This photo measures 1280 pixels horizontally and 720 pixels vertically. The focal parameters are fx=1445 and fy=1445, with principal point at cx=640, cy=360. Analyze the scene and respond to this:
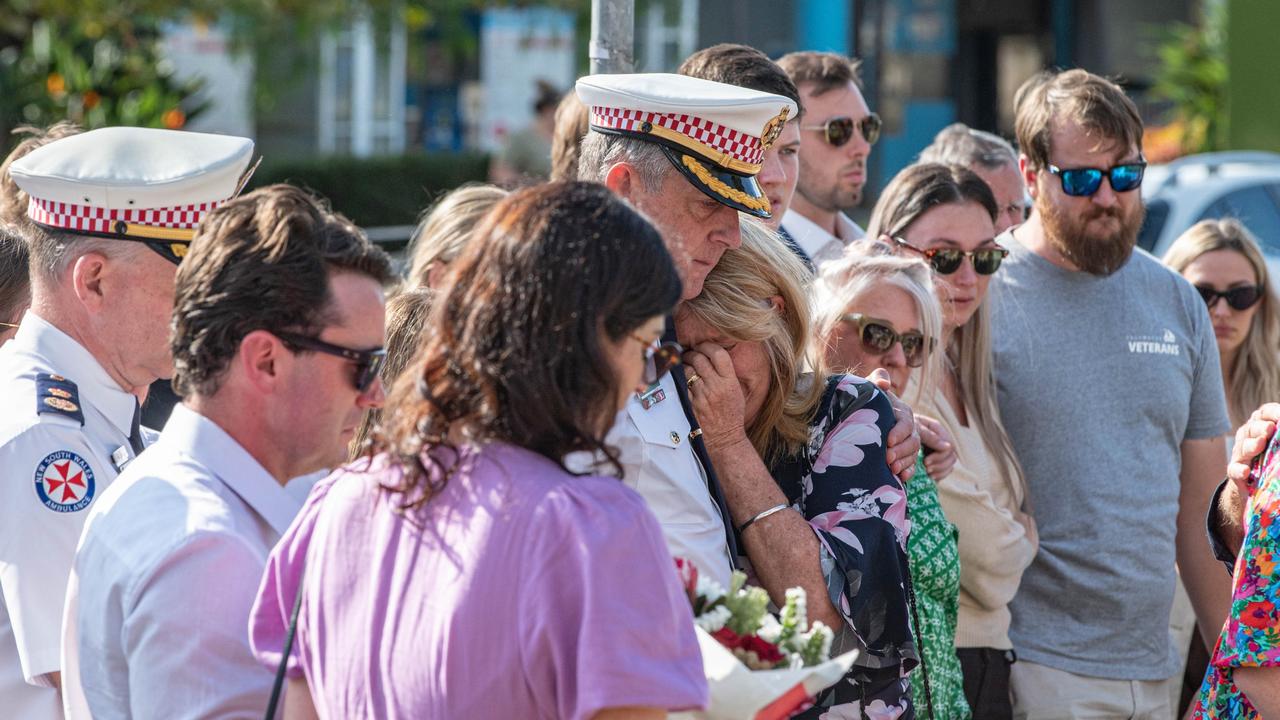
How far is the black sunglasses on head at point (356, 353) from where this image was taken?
83.9 inches

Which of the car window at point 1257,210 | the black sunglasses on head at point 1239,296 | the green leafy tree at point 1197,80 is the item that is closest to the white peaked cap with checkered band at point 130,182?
the black sunglasses on head at point 1239,296

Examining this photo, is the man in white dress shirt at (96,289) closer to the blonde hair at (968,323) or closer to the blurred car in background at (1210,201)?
the blonde hair at (968,323)

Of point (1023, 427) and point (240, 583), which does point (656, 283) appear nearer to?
point (240, 583)

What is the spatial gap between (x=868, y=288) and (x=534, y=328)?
1.82 m

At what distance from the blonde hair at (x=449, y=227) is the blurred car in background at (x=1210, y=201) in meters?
4.78

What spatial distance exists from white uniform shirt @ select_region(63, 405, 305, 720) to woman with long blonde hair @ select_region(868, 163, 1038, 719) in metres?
1.94

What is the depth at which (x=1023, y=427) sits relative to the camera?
4109 mm

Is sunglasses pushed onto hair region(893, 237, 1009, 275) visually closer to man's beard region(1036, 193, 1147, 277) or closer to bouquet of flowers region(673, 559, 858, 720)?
man's beard region(1036, 193, 1147, 277)

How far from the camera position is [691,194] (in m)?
2.78

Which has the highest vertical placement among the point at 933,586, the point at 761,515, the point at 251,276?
the point at 251,276

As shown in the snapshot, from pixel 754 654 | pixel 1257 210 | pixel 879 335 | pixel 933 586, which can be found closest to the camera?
pixel 754 654

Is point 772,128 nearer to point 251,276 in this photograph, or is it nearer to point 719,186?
point 719,186

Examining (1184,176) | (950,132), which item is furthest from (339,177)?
(950,132)

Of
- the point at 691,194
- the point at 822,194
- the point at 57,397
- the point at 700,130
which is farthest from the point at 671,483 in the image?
the point at 822,194
